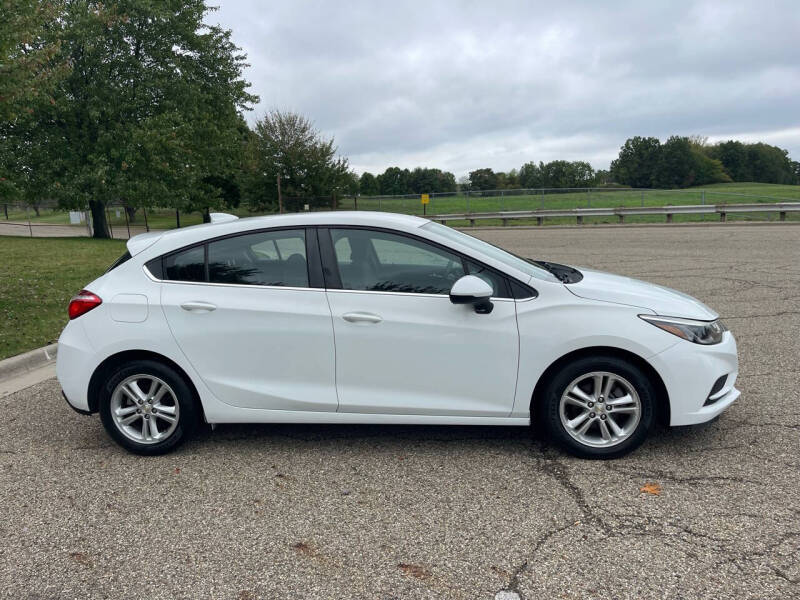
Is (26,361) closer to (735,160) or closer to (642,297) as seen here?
(642,297)

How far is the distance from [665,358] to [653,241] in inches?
655

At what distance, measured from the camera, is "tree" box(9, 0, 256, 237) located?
22.7m

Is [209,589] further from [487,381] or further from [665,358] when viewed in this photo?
[665,358]

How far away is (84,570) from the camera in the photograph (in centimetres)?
290

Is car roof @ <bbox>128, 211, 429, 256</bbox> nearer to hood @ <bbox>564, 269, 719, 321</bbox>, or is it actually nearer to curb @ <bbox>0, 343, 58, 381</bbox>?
hood @ <bbox>564, 269, 719, 321</bbox>

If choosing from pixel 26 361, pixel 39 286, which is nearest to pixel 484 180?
pixel 39 286

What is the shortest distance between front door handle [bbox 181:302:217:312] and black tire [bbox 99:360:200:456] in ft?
1.36

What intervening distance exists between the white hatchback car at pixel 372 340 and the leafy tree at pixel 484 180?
97.4 m

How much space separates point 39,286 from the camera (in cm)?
1089

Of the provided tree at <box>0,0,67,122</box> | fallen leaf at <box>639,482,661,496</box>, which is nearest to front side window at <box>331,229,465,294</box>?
fallen leaf at <box>639,482,661,496</box>

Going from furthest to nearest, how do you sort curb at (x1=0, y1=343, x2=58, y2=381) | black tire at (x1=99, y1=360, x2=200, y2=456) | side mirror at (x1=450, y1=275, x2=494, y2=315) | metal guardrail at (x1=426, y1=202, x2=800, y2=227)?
metal guardrail at (x1=426, y1=202, x2=800, y2=227)
curb at (x1=0, y1=343, x2=58, y2=381)
black tire at (x1=99, y1=360, x2=200, y2=456)
side mirror at (x1=450, y1=275, x2=494, y2=315)

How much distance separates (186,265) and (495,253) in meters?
2.08

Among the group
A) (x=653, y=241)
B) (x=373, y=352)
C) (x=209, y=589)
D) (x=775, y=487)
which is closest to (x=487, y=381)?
(x=373, y=352)

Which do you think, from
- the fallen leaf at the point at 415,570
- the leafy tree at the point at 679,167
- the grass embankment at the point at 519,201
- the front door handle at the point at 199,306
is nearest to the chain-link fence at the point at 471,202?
the grass embankment at the point at 519,201
